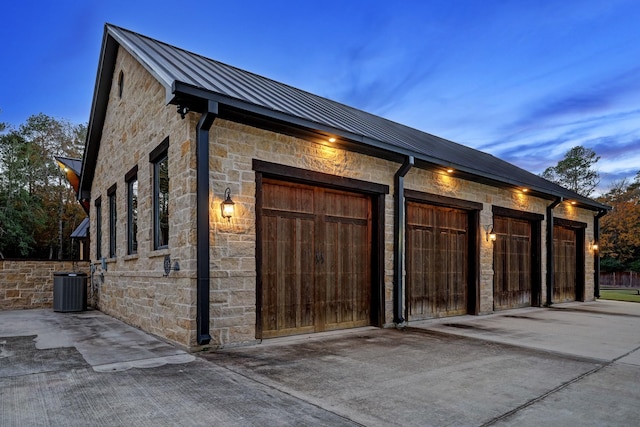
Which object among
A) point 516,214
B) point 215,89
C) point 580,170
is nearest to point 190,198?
point 215,89

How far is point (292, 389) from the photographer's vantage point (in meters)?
3.96

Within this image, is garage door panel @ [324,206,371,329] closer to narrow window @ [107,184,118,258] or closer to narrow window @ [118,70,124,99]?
narrow window @ [107,184,118,258]

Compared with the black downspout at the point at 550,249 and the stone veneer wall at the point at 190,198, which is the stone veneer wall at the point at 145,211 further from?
the black downspout at the point at 550,249

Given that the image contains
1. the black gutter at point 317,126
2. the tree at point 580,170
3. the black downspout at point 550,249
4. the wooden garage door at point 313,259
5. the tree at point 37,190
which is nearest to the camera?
the black gutter at point 317,126

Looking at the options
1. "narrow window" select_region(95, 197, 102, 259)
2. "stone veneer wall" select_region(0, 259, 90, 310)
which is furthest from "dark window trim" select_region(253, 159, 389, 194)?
"stone veneer wall" select_region(0, 259, 90, 310)

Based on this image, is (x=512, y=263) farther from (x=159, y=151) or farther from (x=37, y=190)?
(x=37, y=190)

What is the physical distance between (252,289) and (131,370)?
1.99 m

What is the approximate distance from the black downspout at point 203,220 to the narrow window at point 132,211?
10.8ft

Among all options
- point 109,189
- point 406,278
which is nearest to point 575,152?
point 406,278

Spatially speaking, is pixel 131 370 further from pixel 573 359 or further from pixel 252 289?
pixel 573 359

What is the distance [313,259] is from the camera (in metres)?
7.21

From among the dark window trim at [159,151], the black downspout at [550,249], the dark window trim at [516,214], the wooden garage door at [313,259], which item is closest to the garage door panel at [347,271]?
the wooden garage door at [313,259]

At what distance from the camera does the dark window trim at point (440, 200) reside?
8805 mm

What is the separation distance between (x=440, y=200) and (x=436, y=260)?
141 cm
